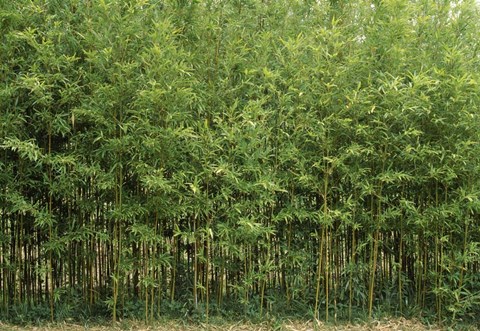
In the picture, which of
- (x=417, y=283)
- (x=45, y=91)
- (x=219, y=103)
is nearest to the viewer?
(x=45, y=91)

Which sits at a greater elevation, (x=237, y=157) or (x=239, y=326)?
(x=237, y=157)

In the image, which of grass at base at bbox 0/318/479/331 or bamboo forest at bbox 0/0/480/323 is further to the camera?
grass at base at bbox 0/318/479/331

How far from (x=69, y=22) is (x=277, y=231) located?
202 centimetres

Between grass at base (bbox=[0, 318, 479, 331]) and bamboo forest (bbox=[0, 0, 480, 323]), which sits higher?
bamboo forest (bbox=[0, 0, 480, 323])

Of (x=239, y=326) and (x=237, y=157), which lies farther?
(x=239, y=326)

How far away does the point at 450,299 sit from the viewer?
4055 mm

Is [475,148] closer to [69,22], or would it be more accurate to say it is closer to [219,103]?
[219,103]

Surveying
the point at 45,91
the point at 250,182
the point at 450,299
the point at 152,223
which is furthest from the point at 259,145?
the point at 450,299

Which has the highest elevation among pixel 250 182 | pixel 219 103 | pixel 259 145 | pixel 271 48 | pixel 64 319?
pixel 271 48

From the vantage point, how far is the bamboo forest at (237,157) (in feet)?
11.9

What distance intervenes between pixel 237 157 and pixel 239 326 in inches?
48.3

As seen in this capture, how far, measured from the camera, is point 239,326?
401cm

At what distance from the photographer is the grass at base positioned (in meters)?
3.91

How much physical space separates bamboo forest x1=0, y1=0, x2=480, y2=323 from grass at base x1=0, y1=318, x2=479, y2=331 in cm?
8
